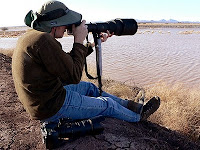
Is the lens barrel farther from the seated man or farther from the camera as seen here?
the seated man

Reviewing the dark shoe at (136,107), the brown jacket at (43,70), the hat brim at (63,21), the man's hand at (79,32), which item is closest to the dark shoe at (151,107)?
the dark shoe at (136,107)

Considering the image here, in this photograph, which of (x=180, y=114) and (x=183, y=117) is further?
(x=180, y=114)

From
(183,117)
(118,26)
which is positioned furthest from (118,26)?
(183,117)

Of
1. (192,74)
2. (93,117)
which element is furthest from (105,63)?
(93,117)

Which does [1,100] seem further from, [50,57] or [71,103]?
[50,57]

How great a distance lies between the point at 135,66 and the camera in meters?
9.78

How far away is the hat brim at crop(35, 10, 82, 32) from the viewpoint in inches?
84.8

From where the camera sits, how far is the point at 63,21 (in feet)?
7.23

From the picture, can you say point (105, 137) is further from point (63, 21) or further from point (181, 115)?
point (181, 115)

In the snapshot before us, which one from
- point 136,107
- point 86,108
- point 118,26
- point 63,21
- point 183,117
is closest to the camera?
point 63,21

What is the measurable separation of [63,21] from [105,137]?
131 centimetres

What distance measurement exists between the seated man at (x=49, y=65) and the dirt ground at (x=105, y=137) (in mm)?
355

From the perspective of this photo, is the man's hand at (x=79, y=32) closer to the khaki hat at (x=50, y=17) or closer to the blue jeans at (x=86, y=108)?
the khaki hat at (x=50, y=17)

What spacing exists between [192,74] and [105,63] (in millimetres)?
3468
